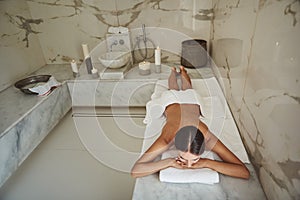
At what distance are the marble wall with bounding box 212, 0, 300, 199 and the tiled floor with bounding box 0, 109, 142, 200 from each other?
98 centimetres

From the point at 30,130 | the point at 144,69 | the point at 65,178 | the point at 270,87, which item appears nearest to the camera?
the point at 270,87

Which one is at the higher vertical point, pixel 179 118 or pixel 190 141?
pixel 190 141

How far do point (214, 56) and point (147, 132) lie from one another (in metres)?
1.40

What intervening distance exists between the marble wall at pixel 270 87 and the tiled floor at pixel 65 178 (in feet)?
3.22

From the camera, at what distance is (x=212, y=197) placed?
3.45 ft

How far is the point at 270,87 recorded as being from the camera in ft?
3.33

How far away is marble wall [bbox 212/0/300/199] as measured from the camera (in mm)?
824

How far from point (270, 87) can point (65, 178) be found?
1.66 meters

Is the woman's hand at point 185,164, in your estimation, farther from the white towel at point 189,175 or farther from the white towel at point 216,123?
the white towel at point 216,123

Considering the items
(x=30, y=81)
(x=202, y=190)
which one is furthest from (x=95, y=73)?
(x=202, y=190)

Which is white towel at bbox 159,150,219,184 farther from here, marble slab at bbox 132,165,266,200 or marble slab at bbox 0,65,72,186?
marble slab at bbox 0,65,72,186

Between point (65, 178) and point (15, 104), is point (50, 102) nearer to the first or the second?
point (15, 104)

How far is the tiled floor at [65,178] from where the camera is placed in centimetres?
158

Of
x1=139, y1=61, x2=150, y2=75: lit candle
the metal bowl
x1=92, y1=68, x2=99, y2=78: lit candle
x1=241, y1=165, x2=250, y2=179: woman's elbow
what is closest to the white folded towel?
the metal bowl
